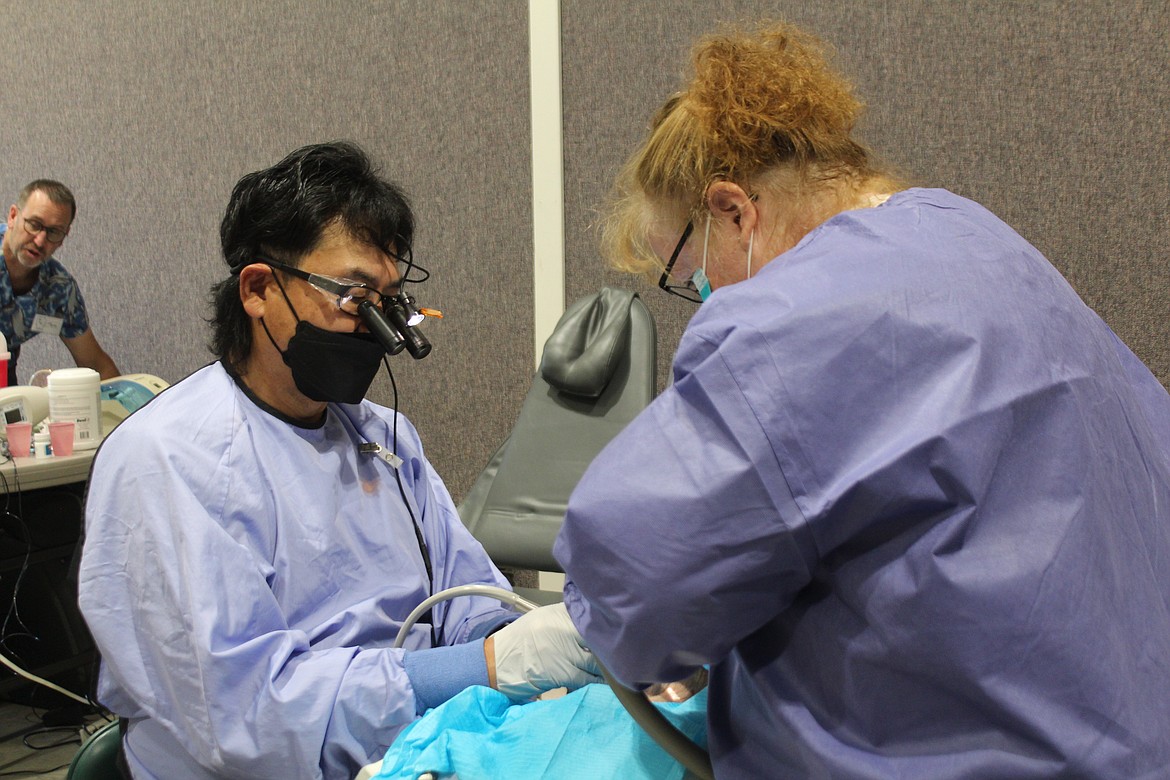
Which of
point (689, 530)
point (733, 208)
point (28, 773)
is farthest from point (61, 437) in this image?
point (689, 530)

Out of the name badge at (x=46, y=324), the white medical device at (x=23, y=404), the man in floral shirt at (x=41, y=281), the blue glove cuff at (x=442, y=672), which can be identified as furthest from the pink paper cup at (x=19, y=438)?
the blue glove cuff at (x=442, y=672)

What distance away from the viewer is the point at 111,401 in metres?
2.47

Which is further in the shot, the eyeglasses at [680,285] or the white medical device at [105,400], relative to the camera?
the white medical device at [105,400]

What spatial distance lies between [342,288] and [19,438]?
129 centimetres

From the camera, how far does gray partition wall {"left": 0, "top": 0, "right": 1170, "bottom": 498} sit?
1.90 meters

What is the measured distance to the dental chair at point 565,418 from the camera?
6.76 feet

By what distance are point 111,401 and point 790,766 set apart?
2261mm

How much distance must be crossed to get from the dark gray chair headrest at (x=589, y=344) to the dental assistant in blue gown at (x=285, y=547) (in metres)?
0.69

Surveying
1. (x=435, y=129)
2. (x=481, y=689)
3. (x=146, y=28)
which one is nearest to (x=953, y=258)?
(x=481, y=689)

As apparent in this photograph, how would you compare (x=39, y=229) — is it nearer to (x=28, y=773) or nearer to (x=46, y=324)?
(x=46, y=324)

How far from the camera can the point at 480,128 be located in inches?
94.9

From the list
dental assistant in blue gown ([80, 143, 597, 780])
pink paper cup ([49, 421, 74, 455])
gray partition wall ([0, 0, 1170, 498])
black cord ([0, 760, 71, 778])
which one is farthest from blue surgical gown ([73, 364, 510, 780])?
black cord ([0, 760, 71, 778])

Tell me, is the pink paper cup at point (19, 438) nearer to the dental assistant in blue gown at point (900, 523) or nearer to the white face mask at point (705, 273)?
the white face mask at point (705, 273)

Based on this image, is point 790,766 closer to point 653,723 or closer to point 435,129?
point 653,723
